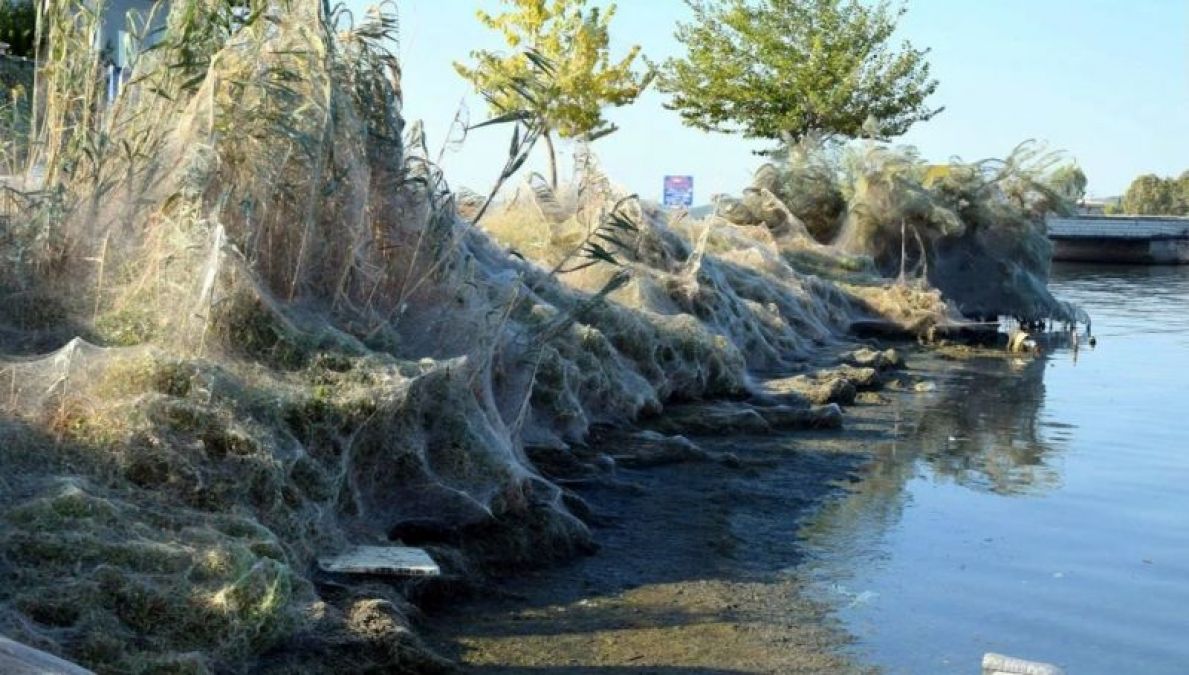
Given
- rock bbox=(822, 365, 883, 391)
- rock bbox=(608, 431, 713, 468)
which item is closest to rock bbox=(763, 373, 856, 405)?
rock bbox=(822, 365, 883, 391)

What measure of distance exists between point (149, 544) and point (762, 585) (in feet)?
11.1

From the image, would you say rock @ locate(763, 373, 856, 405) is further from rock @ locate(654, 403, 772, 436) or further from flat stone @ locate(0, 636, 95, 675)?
flat stone @ locate(0, 636, 95, 675)

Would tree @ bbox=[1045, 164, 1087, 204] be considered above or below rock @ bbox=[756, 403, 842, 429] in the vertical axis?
above

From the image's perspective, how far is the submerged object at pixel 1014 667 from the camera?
5.89 meters

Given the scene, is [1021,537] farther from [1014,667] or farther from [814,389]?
[814,389]

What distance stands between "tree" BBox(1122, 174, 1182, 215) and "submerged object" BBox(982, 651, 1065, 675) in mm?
107659

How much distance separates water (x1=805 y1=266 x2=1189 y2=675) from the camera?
732cm

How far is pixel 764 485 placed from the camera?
1077 centimetres

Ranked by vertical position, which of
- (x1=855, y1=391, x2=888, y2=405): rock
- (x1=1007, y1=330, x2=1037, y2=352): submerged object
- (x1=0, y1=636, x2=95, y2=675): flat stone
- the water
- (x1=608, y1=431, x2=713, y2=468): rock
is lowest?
the water

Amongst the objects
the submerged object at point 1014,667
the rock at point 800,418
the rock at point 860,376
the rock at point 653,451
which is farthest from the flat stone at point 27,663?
the rock at point 860,376

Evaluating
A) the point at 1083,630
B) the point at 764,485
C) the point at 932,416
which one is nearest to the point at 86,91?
the point at 764,485

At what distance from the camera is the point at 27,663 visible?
388 centimetres

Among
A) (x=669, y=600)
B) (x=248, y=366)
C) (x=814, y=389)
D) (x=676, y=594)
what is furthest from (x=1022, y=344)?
(x=248, y=366)

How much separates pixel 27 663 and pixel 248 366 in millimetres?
3688
